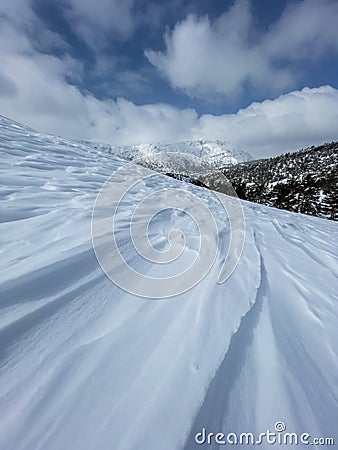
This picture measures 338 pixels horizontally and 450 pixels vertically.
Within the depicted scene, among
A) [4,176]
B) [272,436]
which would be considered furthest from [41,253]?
[4,176]

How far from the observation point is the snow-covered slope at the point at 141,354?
34.3 inches

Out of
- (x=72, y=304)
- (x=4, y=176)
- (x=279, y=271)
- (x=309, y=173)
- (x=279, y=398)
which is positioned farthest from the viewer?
(x=309, y=173)

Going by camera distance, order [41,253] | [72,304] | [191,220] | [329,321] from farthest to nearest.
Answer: [191,220] < [329,321] < [41,253] < [72,304]

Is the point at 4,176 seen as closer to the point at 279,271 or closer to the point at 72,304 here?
the point at 72,304

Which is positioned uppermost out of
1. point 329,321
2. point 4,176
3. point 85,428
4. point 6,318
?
point 4,176

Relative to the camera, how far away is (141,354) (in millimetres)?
1149

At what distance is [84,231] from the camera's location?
6.78ft

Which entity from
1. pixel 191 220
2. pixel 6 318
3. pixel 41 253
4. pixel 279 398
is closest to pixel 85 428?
pixel 6 318

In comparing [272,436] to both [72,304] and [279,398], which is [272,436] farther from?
[72,304]

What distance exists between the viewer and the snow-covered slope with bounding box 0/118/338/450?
0.87 meters

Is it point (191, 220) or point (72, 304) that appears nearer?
point (72, 304)

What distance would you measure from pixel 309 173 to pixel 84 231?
64.1m

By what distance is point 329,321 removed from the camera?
1.77m

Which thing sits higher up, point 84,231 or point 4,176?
point 4,176
